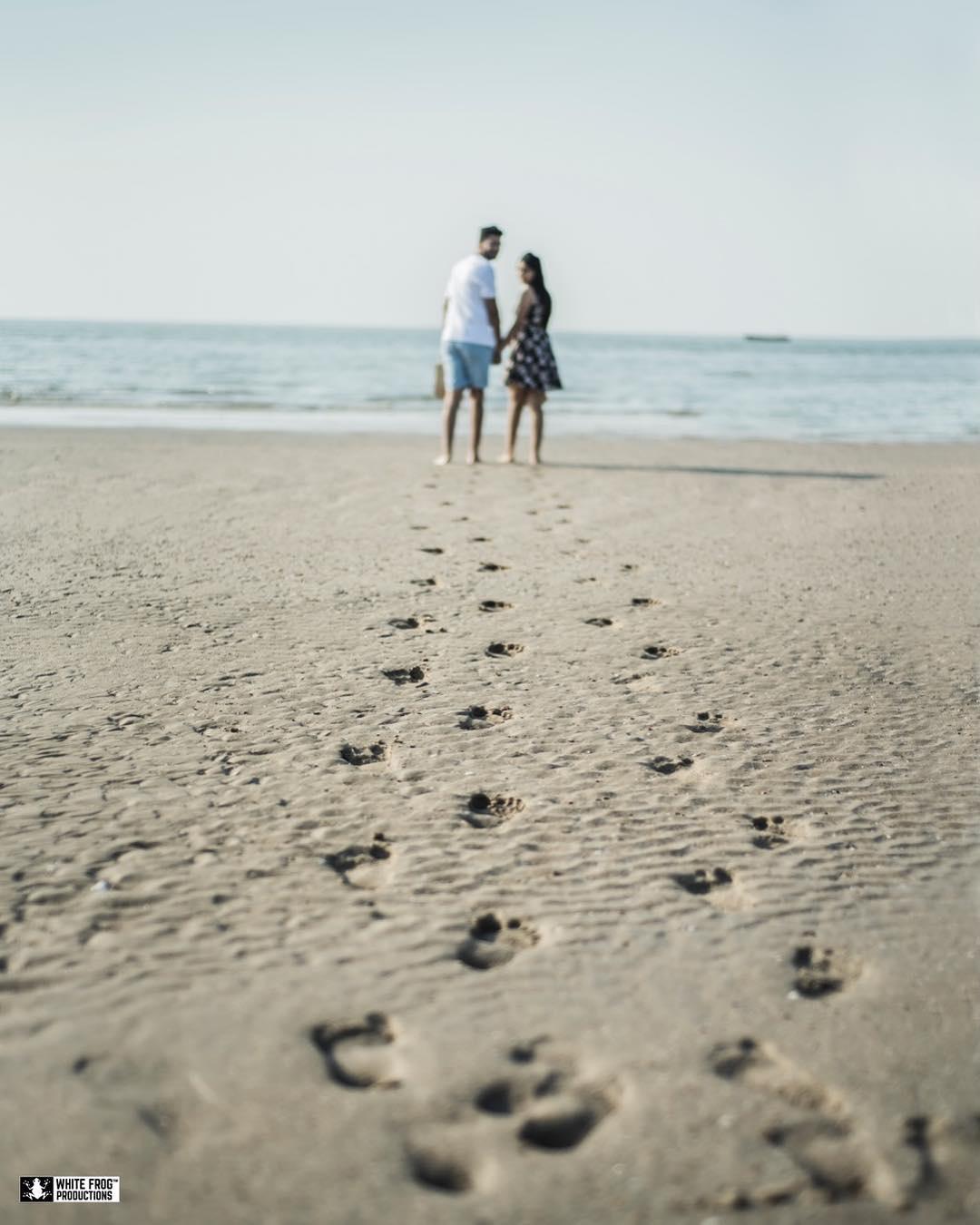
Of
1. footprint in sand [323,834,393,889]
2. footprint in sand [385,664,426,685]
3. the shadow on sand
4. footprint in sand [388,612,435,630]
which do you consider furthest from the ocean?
footprint in sand [323,834,393,889]

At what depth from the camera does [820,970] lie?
204 cm

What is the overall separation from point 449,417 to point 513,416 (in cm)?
53

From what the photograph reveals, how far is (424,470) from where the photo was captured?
8078 mm

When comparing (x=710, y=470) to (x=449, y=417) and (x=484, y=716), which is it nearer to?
(x=449, y=417)

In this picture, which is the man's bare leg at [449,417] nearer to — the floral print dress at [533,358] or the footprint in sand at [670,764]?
the floral print dress at [533,358]

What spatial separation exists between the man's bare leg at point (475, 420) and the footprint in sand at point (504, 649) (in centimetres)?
446

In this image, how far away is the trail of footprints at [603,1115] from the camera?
4.99 feet

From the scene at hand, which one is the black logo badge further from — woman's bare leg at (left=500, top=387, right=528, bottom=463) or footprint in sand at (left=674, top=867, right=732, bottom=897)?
woman's bare leg at (left=500, top=387, right=528, bottom=463)

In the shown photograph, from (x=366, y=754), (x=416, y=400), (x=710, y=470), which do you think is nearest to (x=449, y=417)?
(x=710, y=470)

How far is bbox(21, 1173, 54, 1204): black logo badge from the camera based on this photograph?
4.84 feet

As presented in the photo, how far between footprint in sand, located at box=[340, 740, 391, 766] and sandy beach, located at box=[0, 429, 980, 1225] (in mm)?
12

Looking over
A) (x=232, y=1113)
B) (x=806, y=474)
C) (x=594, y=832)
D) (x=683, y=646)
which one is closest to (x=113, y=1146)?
(x=232, y=1113)

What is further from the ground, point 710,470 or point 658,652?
point 710,470

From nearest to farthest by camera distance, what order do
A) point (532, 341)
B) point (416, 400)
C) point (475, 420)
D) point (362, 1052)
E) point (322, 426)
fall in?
point (362, 1052)
point (532, 341)
point (475, 420)
point (322, 426)
point (416, 400)
